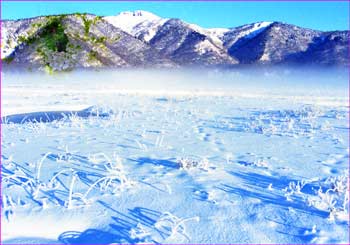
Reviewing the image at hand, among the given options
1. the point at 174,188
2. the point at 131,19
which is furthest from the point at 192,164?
the point at 131,19

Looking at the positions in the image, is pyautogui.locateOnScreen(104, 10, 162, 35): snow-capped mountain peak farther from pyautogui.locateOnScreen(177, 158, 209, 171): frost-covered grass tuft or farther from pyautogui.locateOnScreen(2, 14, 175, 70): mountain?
pyautogui.locateOnScreen(177, 158, 209, 171): frost-covered grass tuft

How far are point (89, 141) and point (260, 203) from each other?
167 inches

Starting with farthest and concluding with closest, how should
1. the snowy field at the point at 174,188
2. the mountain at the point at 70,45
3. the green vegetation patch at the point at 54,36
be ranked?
the green vegetation patch at the point at 54,36, the mountain at the point at 70,45, the snowy field at the point at 174,188

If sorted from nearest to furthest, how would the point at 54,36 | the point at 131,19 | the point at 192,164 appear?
the point at 192,164 → the point at 54,36 → the point at 131,19

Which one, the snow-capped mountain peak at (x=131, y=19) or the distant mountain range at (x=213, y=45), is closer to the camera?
the distant mountain range at (x=213, y=45)

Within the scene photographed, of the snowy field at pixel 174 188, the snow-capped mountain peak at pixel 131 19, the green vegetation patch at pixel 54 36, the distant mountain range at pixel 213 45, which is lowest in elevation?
the snowy field at pixel 174 188

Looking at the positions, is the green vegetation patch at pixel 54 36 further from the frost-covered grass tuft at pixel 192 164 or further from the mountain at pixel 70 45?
the frost-covered grass tuft at pixel 192 164

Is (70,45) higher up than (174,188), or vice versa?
(70,45)

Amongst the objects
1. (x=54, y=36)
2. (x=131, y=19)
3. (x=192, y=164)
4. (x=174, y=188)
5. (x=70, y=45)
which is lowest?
(x=174, y=188)

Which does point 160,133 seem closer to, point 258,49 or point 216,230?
point 216,230

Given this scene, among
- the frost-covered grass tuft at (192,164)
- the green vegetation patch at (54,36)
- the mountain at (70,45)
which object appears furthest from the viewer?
the green vegetation patch at (54,36)

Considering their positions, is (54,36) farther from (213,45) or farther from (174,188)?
(213,45)

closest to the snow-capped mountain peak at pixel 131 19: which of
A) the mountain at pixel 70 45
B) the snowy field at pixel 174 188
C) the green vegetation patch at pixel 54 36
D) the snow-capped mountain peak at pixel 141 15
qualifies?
the snow-capped mountain peak at pixel 141 15

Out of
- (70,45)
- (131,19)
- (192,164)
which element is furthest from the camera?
(131,19)
